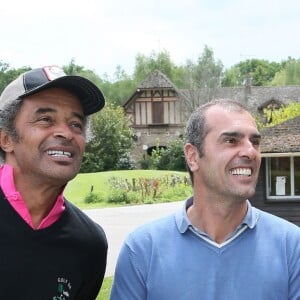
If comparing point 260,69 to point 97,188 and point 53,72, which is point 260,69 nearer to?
point 97,188

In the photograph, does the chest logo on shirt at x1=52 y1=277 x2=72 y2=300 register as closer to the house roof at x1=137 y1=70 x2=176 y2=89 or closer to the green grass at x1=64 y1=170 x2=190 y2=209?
the green grass at x1=64 y1=170 x2=190 y2=209

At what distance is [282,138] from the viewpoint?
1659 centimetres

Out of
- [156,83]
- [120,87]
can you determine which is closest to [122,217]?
[156,83]

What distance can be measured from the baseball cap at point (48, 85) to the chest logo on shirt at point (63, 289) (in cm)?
88

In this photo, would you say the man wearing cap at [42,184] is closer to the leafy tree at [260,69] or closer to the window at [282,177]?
the window at [282,177]

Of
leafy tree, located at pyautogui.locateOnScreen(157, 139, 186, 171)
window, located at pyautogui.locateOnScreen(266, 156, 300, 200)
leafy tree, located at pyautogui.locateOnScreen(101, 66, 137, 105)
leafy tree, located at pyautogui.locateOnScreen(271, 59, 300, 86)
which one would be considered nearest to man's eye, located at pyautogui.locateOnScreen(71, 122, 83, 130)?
window, located at pyautogui.locateOnScreen(266, 156, 300, 200)

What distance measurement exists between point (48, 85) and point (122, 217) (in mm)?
19187

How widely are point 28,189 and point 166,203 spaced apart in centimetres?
2491

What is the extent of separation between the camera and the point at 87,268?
125 inches

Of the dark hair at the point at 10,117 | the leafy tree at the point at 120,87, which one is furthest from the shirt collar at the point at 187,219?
the leafy tree at the point at 120,87

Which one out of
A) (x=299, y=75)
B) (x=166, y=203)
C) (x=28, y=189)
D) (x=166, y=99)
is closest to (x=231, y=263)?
(x=28, y=189)

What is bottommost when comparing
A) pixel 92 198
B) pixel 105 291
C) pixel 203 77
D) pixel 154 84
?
pixel 92 198

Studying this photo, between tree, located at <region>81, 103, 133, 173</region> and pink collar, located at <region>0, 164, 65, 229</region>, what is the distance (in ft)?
129

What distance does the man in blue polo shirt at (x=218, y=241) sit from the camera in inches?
109
